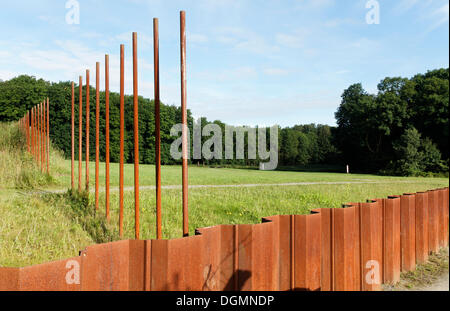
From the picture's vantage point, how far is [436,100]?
4516cm

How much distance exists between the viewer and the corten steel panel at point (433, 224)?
17.5 feet

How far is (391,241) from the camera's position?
13.9 ft

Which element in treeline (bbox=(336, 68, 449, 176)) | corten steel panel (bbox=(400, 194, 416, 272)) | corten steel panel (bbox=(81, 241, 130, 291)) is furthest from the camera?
treeline (bbox=(336, 68, 449, 176))

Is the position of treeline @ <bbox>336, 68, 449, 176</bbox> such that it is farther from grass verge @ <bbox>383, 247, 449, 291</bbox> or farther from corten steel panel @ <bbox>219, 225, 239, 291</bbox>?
corten steel panel @ <bbox>219, 225, 239, 291</bbox>

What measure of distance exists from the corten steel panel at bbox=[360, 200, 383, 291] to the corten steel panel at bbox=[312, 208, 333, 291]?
1.92ft

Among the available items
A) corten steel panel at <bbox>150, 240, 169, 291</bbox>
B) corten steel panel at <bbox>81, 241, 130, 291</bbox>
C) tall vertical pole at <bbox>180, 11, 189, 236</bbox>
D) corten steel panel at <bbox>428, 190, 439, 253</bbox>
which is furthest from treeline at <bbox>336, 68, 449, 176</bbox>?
corten steel panel at <bbox>81, 241, 130, 291</bbox>

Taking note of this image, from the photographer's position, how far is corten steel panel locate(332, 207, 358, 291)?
3363 mm

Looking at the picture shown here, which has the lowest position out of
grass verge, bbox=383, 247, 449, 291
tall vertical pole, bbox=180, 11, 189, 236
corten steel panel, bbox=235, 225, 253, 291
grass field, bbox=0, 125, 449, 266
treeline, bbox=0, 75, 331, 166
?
grass verge, bbox=383, 247, 449, 291

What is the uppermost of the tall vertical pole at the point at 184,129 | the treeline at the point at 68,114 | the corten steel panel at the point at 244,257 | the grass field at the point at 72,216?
the treeline at the point at 68,114

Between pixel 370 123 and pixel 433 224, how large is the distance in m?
48.8

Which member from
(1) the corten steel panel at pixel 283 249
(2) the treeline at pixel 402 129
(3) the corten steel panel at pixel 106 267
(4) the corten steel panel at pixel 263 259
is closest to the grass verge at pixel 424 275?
(1) the corten steel panel at pixel 283 249

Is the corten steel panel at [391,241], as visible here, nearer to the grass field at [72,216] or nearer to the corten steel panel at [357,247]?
the corten steel panel at [357,247]

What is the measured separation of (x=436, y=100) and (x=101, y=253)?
53464mm

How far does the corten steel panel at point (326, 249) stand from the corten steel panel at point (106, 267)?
1.91 m
